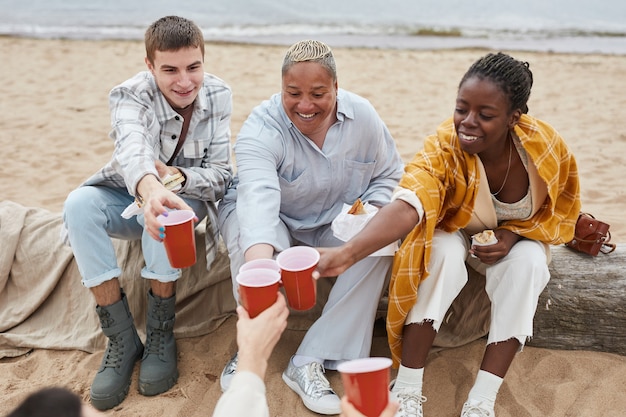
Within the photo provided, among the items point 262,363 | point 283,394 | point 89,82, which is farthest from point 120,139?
point 89,82

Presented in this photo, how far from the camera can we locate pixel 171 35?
120 inches

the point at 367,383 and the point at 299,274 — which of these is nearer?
the point at 367,383

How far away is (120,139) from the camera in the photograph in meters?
3.04

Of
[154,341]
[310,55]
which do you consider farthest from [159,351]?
[310,55]

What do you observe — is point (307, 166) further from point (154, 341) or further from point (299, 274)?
point (154, 341)

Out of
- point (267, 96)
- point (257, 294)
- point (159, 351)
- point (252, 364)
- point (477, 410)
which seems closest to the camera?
point (252, 364)

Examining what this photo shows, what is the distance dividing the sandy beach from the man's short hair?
1.44 metres

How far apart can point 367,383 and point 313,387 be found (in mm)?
1170

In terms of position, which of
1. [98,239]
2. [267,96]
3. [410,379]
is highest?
[98,239]

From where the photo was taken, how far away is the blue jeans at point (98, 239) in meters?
2.97

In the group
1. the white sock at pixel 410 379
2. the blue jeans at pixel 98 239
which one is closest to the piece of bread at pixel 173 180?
the blue jeans at pixel 98 239

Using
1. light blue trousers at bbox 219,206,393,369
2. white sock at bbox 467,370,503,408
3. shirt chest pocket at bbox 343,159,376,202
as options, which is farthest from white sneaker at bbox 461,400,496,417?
shirt chest pocket at bbox 343,159,376,202

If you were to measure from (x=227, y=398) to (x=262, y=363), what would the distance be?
20 cm

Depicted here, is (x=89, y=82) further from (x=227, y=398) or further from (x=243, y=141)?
(x=227, y=398)
